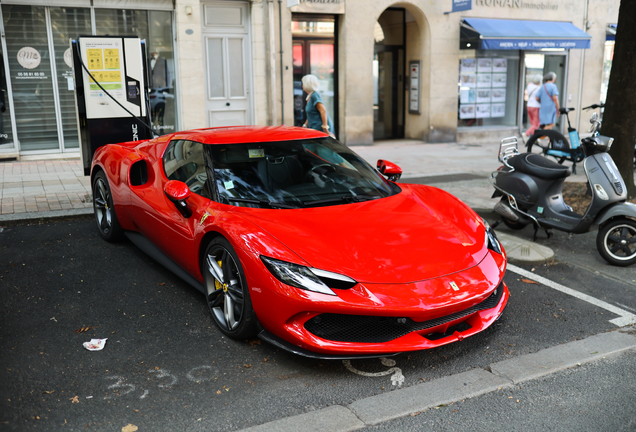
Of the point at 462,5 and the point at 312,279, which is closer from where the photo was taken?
the point at 312,279

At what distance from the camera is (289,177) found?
4.46m

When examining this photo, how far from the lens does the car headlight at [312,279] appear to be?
334cm

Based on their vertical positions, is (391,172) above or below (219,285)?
above

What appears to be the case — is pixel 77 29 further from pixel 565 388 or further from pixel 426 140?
pixel 565 388

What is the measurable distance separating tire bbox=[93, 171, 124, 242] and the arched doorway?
12.0 metres

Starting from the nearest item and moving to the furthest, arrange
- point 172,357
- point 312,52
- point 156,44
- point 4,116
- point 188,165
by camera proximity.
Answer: point 172,357 < point 188,165 < point 4,116 < point 156,44 < point 312,52

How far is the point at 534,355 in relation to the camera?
146 inches

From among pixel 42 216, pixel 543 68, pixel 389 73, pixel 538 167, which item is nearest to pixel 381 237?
pixel 538 167

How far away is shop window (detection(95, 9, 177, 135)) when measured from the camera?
12.7 meters

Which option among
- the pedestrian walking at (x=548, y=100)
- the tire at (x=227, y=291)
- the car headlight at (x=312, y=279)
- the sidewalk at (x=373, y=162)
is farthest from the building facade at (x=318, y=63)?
the car headlight at (x=312, y=279)

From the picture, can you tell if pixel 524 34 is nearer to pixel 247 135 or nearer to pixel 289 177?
pixel 247 135

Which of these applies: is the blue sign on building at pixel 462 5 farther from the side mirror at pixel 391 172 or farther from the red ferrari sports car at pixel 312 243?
the red ferrari sports car at pixel 312 243

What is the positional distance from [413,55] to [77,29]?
8942 millimetres

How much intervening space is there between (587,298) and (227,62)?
35.6 feet
